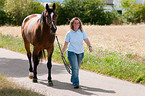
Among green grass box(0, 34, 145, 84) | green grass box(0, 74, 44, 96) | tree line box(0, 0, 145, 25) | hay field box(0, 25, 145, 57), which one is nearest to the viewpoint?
green grass box(0, 74, 44, 96)

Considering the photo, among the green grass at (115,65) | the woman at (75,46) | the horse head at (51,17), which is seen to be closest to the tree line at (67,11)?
the green grass at (115,65)

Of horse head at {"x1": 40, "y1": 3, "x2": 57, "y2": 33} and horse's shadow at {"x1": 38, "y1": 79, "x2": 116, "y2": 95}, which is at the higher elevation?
horse head at {"x1": 40, "y1": 3, "x2": 57, "y2": 33}

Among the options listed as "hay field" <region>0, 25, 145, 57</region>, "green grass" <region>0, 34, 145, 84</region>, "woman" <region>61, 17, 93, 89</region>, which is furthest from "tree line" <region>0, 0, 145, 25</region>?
"woman" <region>61, 17, 93, 89</region>

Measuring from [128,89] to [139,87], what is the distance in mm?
434

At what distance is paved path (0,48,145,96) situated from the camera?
6.74 metres

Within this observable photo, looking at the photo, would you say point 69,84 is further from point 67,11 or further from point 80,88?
point 67,11

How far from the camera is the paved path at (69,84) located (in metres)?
6.74

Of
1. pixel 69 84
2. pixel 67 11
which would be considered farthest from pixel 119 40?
pixel 67 11

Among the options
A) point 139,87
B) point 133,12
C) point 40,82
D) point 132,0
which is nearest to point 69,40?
point 40,82

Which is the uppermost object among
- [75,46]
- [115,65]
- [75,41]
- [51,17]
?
[51,17]

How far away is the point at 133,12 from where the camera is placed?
39719mm

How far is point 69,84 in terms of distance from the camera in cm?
768

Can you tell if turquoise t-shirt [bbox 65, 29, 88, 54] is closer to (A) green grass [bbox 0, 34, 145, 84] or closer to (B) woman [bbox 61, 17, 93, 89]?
(B) woman [bbox 61, 17, 93, 89]

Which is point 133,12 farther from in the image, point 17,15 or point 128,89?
point 128,89
